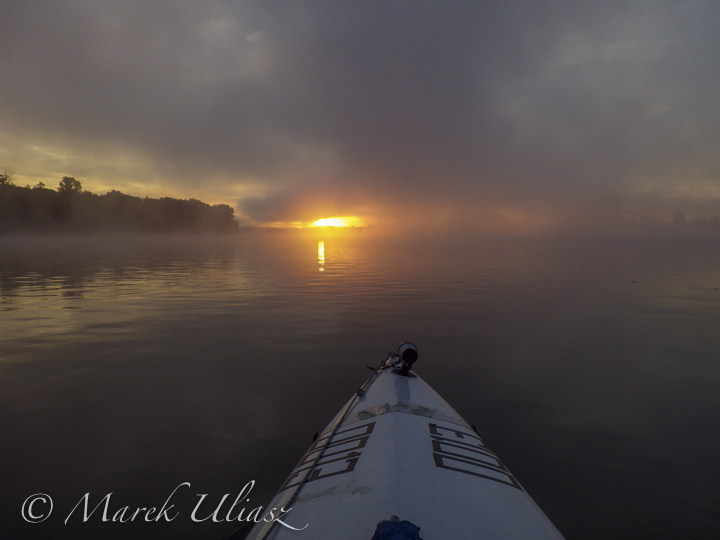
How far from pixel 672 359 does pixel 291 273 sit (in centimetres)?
2583

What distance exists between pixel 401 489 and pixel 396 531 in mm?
687

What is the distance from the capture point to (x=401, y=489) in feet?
10.9

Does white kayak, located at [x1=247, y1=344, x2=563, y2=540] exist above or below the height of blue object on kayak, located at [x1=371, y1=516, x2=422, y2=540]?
below

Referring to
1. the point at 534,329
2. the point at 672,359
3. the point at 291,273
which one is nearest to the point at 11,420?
the point at 534,329

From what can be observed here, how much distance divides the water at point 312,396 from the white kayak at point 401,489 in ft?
5.33

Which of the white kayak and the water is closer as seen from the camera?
the white kayak

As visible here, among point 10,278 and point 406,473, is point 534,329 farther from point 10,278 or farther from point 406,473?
point 10,278

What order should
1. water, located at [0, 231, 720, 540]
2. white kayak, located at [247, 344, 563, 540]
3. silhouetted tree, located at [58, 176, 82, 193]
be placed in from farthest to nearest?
silhouetted tree, located at [58, 176, 82, 193] < water, located at [0, 231, 720, 540] < white kayak, located at [247, 344, 563, 540]

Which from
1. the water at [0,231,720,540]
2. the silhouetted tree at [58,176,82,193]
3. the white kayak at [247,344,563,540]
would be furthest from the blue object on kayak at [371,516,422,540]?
the silhouetted tree at [58,176,82,193]

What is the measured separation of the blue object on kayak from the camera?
2.61 m

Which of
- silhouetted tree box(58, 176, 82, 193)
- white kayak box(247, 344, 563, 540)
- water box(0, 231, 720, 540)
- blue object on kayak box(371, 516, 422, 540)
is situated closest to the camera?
blue object on kayak box(371, 516, 422, 540)

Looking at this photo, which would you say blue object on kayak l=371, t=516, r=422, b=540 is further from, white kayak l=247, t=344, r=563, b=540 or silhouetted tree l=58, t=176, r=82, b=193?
silhouetted tree l=58, t=176, r=82, b=193

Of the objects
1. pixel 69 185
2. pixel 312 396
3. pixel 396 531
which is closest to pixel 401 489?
pixel 396 531

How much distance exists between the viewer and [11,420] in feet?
22.8
